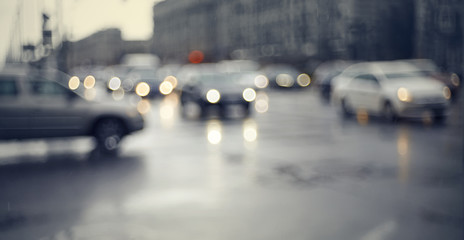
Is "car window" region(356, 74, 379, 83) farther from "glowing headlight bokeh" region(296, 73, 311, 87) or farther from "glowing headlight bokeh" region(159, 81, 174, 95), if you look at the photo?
"glowing headlight bokeh" region(296, 73, 311, 87)

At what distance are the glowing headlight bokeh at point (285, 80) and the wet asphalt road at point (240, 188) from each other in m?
30.7

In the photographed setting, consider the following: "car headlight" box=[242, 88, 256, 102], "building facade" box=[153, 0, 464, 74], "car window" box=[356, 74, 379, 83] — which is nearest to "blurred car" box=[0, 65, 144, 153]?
"car window" box=[356, 74, 379, 83]

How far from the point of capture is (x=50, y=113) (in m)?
11.7

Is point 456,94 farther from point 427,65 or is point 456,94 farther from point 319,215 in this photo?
point 319,215

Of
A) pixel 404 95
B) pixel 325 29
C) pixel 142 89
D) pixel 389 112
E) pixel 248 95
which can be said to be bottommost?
pixel 389 112

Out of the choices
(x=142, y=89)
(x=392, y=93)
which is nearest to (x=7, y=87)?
(x=392, y=93)

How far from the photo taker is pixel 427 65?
960 inches

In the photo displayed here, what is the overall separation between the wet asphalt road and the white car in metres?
2.97

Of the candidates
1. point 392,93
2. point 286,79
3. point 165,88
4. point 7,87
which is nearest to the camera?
point 7,87

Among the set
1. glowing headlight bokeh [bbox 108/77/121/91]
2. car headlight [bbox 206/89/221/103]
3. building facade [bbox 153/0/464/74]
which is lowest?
car headlight [bbox 206/89/221/103]

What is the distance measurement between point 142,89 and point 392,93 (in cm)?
1902

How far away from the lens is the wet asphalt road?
5.91m

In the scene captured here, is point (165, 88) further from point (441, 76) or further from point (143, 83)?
point (441, 76)

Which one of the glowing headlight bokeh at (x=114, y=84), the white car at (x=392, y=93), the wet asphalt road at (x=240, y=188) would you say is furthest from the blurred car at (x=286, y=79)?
the wet asphalt road at (x=240, y=188)
